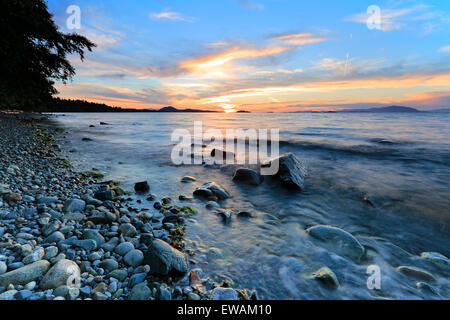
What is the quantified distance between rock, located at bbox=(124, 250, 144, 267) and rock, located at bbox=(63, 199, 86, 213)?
1.83m

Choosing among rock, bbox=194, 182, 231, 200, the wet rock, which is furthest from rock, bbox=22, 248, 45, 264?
the wet rock

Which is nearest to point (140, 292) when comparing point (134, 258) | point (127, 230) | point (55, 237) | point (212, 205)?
point (134, 258)

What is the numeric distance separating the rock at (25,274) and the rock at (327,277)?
10.8 feet

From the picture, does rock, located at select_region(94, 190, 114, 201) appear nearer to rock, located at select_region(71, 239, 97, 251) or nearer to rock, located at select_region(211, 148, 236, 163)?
rock, located at select_region(71, 239, 97, 251)

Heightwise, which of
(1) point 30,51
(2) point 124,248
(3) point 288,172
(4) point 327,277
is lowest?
(4) point 327,277

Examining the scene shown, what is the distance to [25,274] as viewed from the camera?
83.0 inches

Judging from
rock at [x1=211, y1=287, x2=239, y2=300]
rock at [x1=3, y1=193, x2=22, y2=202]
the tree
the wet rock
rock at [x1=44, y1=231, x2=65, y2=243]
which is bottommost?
rock at [x1=211, y1=287, x2=239, y2=300]

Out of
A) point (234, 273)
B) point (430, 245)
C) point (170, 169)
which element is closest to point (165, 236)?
point (234, 273)

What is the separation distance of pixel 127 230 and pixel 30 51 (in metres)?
15.8

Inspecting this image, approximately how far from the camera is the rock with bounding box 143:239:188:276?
259 centimetres

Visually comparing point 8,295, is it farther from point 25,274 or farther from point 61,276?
point 61,276

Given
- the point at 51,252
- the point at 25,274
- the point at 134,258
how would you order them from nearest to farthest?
the point at 25,274, the point at 51,252, the point at 134,258

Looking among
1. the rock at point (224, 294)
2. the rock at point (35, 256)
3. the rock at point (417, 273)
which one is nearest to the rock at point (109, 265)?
the rock at point (35, 256)
